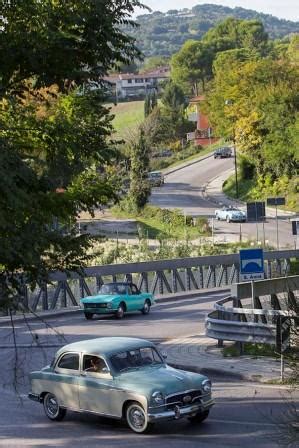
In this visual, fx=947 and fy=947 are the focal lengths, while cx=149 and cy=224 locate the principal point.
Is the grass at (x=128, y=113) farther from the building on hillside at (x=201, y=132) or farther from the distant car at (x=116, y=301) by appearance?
the distant car at (x=116, y=301)

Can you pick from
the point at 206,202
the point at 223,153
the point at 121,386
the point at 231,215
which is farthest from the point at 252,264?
the point at 223,153

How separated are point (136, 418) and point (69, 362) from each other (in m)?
1.76

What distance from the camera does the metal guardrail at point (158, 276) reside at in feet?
109

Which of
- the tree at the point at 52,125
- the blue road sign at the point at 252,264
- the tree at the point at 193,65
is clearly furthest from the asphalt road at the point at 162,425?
the tree at the point at 193,65

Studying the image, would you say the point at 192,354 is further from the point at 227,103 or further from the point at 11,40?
the point at 227,103

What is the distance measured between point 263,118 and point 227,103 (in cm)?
560

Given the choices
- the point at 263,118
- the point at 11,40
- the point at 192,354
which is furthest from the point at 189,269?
the point at 263,118

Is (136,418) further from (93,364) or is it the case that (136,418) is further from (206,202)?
(206,202)

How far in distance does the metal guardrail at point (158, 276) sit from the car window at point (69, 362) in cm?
1506

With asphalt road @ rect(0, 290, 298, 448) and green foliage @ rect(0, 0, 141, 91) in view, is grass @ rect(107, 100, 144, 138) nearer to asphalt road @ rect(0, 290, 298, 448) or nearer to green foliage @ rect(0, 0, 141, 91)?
asphalt road @ rect(0, 290, 298, 448)

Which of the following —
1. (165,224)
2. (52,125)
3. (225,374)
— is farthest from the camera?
(165,224)

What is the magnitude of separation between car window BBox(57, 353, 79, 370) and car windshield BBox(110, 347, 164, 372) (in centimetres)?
70

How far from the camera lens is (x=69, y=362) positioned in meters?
14.9

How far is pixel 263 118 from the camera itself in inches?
3241
